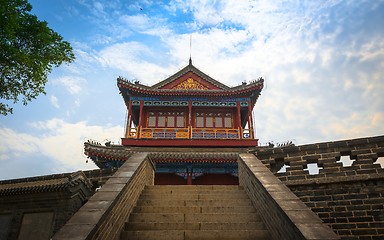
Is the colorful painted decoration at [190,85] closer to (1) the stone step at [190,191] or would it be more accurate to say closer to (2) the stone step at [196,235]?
(1) the stone step at [190,191]

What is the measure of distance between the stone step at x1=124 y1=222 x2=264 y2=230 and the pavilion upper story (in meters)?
12.4

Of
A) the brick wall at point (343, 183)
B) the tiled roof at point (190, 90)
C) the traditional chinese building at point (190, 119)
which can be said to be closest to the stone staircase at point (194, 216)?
the brick wall at point (343, 183)

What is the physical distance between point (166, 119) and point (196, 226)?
14.4 m

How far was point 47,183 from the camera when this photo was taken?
871 centimetres

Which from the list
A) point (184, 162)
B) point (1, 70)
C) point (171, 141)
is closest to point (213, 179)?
point (184, 162)

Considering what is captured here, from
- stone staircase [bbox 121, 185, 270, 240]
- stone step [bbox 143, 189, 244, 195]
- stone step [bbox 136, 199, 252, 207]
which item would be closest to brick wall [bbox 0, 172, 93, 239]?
stone step [bbox 143, 189, 244, 195]

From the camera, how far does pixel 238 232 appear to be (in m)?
4.49

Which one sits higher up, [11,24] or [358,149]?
[11,24]

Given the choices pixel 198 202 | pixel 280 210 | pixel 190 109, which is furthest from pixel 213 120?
pixel 280 210

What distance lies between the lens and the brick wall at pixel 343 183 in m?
5.11

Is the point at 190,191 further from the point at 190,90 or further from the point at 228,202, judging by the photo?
the point at 190,90

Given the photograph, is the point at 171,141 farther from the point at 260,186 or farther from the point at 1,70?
the point at 260,186

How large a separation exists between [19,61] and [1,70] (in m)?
0.66

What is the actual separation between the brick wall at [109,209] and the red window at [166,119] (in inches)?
480
